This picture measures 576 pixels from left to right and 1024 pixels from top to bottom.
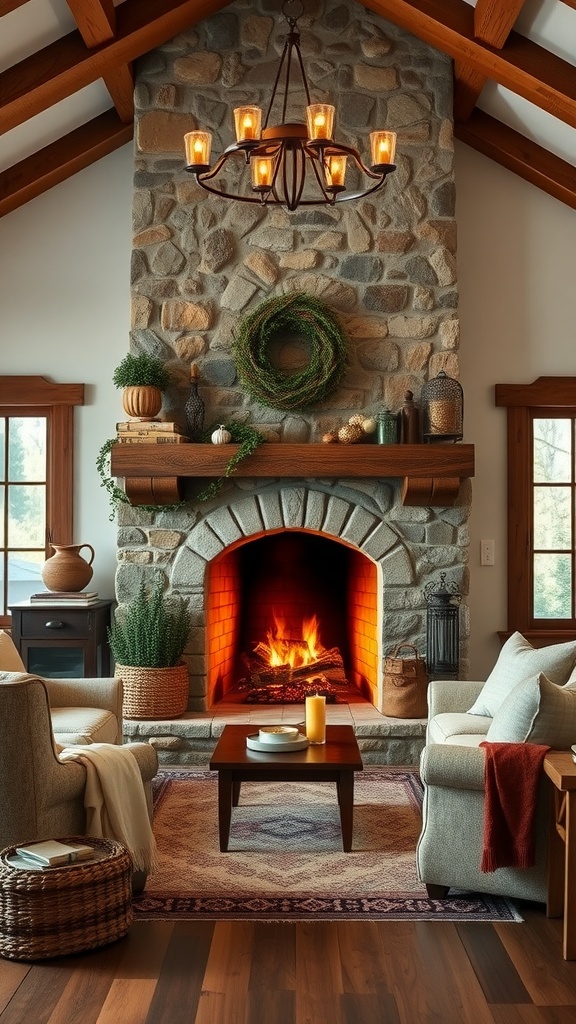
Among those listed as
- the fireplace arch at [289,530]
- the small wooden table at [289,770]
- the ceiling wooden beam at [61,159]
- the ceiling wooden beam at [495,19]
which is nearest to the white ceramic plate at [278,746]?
the small wooden table at [289,770]

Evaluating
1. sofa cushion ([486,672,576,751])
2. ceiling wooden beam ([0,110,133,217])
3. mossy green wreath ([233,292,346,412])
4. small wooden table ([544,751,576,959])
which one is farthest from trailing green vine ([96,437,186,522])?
small wooden table ([544,751,576,959])

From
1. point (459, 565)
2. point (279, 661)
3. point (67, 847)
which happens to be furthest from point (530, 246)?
point (67, 847)

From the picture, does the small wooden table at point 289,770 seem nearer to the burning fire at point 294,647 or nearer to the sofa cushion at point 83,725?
the sofa cushion at point 83,725

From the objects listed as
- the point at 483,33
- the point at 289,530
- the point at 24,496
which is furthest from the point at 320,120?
the point at 24,496

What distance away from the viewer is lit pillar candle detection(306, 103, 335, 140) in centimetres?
342

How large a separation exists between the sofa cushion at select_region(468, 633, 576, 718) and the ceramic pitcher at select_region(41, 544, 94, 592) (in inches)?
92.9

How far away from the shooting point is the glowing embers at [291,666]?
6055mm

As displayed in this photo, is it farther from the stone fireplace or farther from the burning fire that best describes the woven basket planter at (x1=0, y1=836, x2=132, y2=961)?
the burning fire

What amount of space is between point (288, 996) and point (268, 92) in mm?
4523

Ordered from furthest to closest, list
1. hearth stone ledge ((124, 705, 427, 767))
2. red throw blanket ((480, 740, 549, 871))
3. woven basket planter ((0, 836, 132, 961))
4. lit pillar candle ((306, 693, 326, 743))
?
hearth stone ledge ((124, 705, 427, 767)) < lit pillar candle ((306, 693, 326, 743)) < red throw blanket ((480, 740, 549, 871)) < woven basket planter ((0, 836, 132, 961))

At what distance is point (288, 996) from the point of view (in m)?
2.87

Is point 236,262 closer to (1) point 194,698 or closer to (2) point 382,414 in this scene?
(2) point 382,414

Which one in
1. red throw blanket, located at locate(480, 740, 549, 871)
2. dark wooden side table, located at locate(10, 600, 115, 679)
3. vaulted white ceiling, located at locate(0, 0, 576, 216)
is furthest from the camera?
dark wooden side table, located at locate(10, 600, 115, 679)

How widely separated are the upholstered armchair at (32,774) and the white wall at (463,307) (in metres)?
2.83
